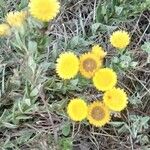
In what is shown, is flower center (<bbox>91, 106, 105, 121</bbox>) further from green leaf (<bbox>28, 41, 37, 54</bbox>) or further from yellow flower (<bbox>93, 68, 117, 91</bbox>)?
green leaf (<bbox>28, 41, 37, 54</bbox>)

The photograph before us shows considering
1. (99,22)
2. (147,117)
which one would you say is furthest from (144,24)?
(147,117)

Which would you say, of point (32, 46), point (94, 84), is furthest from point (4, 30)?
point (94, 84)

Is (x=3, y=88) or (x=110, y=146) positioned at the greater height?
(x=3, y=88)

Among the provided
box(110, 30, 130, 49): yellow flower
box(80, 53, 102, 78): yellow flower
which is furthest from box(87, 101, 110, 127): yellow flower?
box(110, 30, 130, 49): yellow flower

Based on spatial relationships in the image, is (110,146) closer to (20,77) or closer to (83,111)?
(83,111)

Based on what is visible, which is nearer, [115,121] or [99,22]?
[115,121]

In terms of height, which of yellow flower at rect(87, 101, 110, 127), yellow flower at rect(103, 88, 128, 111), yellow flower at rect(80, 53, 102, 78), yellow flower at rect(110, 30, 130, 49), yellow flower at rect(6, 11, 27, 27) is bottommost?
yellow flower at rect(87, 101, 110, 127)
